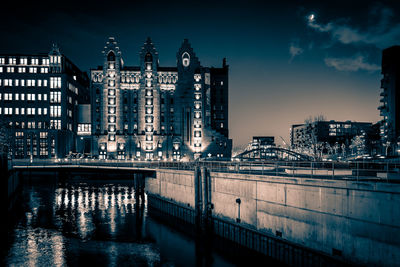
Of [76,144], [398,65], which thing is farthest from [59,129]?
[398,65]

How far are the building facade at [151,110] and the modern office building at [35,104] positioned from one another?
17.0 metres

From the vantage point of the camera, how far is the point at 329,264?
26.1 metres

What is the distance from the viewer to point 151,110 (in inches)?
5664

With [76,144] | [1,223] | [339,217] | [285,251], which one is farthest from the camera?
[76,144]

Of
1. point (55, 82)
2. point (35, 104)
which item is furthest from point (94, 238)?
point (55, 82)

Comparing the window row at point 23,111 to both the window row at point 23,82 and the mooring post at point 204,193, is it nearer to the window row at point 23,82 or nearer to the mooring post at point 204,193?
the window row at point 23,82

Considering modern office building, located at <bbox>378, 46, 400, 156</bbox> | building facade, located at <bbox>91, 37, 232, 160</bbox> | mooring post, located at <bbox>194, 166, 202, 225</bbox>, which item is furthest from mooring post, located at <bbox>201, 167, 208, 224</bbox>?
modern office building, located at <bbox>378, 46, 400, 156</bbox>

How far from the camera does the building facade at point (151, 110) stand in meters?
141

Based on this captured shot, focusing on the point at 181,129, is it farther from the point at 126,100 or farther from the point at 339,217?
the point at 339,217

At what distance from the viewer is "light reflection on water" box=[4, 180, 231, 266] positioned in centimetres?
3666

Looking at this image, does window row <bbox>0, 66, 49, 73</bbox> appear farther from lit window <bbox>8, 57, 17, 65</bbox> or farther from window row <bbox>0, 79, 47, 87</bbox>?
window row <bbox>0, 79, 47, 87</bbox>

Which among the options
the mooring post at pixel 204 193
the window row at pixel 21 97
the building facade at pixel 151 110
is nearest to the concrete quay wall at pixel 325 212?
the mooring post at pixel 204 193

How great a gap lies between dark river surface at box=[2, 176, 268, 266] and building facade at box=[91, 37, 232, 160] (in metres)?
70.4

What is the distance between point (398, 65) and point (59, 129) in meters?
143
